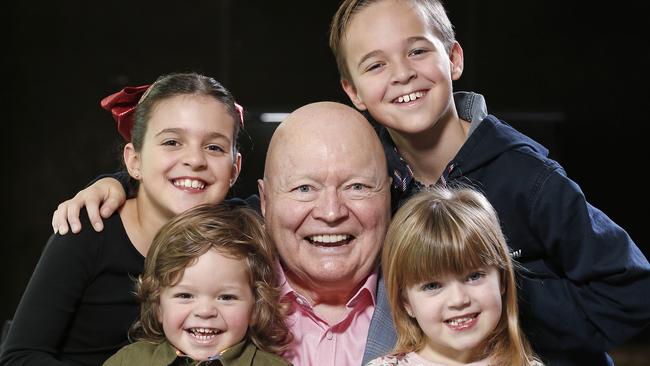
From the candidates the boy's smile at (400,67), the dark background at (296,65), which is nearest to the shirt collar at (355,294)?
the boy's smile at (400,67)

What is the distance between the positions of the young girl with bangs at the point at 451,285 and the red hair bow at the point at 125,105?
0.95 metres

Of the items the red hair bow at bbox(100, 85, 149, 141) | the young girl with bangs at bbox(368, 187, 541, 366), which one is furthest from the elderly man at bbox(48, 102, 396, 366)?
the red hair bow at bbox(100, 85, 149, 141)

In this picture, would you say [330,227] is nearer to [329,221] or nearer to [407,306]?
[329,221]

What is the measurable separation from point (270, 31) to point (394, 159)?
2.59m

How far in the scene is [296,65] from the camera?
5070 millimetres

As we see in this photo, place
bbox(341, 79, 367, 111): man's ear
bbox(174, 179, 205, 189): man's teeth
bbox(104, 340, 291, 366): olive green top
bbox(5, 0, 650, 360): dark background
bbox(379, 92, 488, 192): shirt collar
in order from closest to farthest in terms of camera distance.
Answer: bbox(104, 340, 291, 366): olive green top
bbox(174, 179, 205, 189): man's teeth
bbox(379, 92, 488, 192): shirt collar
bbox(341, 79, 367, 111): man's ear
bbox(5, 0, 650, 360): dark background

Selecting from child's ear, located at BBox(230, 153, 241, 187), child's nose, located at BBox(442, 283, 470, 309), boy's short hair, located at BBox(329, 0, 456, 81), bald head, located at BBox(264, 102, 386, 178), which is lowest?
child's nose, located at BBox(442, 283, 470, 309)

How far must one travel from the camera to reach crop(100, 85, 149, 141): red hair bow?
275 cm

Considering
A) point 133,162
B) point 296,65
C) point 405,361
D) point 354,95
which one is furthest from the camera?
point 296,65

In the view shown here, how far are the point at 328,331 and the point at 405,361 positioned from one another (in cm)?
28

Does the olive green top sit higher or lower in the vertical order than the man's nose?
lower

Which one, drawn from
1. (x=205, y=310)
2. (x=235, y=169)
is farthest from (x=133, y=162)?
(x=205, y=310)

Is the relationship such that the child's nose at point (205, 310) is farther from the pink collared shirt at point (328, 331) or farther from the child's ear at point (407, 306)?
the child's ear at point (407, 306)

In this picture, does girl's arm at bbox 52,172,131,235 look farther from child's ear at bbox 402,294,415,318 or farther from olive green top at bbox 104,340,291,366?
child's ear at bbox 402,294,415,318
